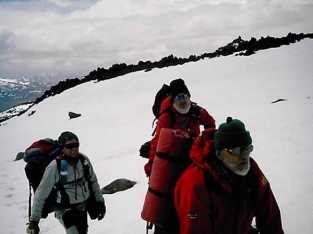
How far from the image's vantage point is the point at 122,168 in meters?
12.6

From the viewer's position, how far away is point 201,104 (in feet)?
64.0

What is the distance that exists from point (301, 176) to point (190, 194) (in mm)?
5981

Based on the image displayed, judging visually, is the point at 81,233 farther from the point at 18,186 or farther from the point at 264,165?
the point at 18,186

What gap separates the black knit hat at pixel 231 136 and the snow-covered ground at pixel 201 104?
3825mm

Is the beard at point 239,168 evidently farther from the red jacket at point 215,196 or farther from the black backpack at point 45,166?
the black backpack at point 45,166

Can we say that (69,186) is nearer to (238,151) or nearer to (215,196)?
(215,196)

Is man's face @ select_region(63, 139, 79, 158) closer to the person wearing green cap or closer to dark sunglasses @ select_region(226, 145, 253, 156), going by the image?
the person wearing green cap

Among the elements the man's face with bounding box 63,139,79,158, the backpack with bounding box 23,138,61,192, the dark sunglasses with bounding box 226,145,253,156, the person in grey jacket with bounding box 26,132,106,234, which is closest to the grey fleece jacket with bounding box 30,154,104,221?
the person in grey jacket with bounding box 26,132,106,234

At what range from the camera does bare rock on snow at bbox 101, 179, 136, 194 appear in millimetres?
10438

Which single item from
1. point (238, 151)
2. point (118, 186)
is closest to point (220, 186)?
point (238, 151)

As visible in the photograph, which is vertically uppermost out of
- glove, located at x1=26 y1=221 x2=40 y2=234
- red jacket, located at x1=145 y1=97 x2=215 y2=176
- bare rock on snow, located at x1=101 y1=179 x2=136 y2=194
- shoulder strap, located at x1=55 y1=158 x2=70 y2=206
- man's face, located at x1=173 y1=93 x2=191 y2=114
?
man's face, located at x1=173 y1=93 x2=191 y2=114

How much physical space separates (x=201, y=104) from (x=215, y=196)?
17.0 meters

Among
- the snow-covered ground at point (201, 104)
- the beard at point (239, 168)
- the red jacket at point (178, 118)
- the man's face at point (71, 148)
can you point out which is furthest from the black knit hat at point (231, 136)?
the snow-covered ground at point (201, 104)

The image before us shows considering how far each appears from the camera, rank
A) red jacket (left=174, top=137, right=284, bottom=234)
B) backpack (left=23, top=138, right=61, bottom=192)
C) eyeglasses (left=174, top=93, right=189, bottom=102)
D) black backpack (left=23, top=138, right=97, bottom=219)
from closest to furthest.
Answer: red jacket (left=174, top=137, right=284, bottom=234) → eyeglasses (left=174, top=93, right=189, bottom=102) → black backpack (left=23, top=138, right=97, bottom=219) → backpack (left=23, top=138, right=61, bottom=192)
